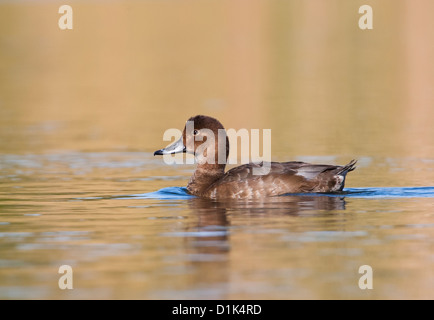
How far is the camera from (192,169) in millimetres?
16141

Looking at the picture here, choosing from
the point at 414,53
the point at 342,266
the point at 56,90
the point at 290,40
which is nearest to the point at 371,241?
the point at 342,266

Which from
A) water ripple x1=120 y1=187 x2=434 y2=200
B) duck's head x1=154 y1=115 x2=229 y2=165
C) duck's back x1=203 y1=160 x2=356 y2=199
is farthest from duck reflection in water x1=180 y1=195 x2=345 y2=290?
duck's head x1=154 y1=115 x2=229 y2=165

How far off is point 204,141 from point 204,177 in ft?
1.64

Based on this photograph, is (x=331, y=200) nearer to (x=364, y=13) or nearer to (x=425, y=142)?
(x=425, y=142)

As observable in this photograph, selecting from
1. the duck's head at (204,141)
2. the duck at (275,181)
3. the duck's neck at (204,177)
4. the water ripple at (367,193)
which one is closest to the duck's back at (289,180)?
the duck at (275,181)

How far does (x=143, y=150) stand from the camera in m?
17.8

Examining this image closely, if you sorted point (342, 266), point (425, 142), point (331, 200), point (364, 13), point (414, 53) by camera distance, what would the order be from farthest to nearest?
point (364, 13)
point (414, 53)
point (425, 142)
point (331, 200)
point (342, 266)

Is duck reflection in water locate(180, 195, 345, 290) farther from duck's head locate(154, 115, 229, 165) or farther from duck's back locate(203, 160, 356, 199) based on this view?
duck's head locate(154, 115, 229, 165)

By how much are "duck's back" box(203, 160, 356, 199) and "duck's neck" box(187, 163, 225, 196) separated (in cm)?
75

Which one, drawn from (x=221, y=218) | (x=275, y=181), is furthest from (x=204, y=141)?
(x=221, y=218)

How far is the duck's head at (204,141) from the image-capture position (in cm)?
1340

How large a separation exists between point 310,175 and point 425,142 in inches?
232

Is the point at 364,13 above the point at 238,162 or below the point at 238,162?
Result: above

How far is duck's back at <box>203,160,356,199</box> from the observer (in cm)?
1250
